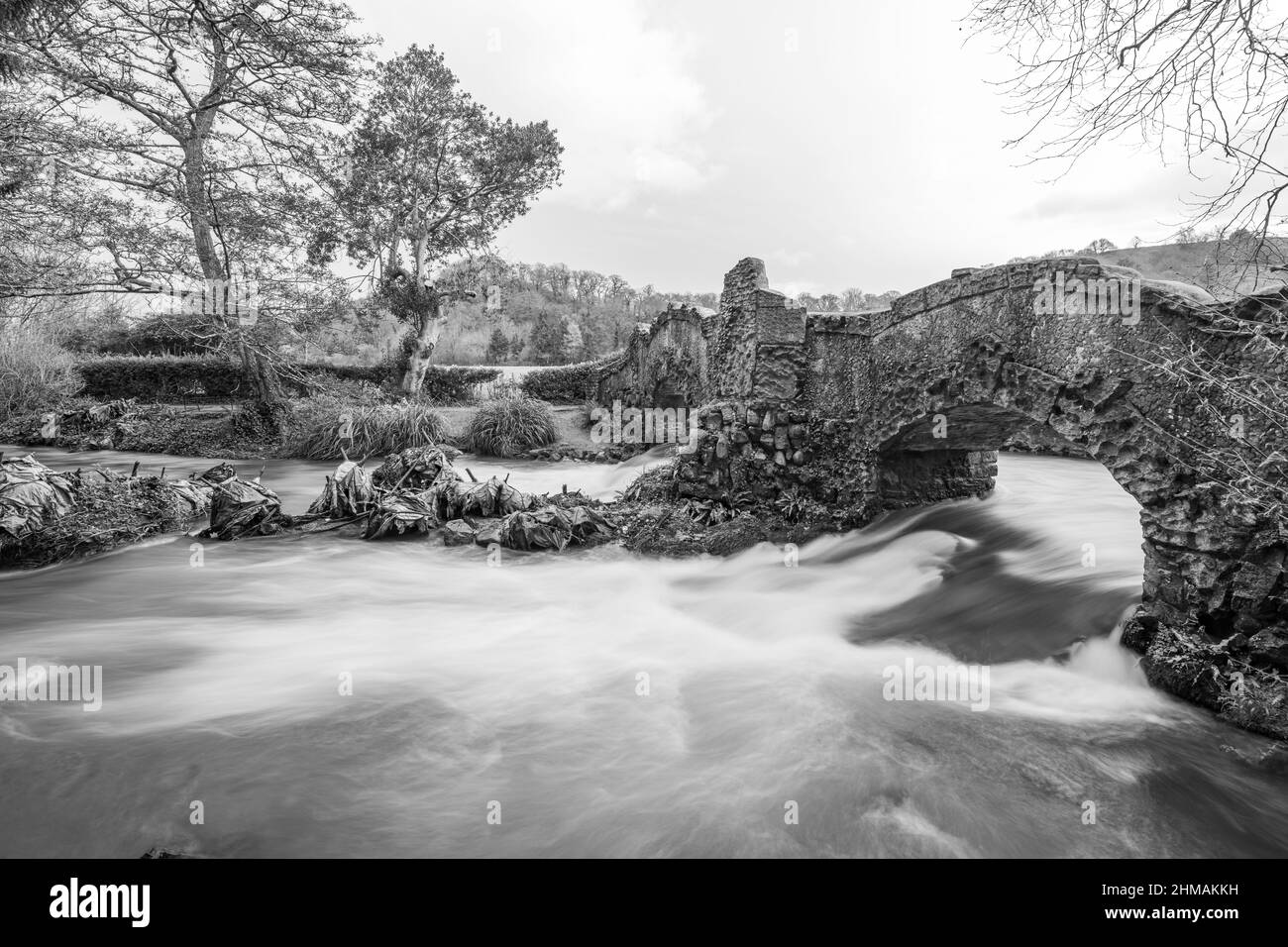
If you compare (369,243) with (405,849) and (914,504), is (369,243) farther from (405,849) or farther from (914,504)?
(405,849)

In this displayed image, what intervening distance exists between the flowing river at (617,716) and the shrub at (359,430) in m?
9.11

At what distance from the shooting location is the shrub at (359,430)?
51.7 feet

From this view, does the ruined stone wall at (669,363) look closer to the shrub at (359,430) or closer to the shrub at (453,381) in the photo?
the shrub at (359,430)

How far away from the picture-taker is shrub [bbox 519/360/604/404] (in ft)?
76.7

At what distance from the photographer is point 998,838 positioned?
9.48 ft

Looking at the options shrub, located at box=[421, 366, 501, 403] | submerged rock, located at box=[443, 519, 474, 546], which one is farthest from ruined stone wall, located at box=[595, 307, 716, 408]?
shrub, located at box=[421, 366, 501, 403]

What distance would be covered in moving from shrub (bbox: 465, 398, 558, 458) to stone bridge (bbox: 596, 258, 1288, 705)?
8.36 metres

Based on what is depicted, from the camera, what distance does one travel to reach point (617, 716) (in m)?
4.04

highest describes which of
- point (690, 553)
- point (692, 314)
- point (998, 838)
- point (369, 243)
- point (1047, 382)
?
point (369, 243)

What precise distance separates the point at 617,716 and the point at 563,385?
20.3 m

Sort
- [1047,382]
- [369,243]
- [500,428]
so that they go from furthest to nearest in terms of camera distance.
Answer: [369,243]
[500,428]
[1047,382]

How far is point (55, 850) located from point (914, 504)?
7.69 metres

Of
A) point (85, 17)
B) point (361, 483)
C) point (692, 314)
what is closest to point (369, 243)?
point (85, 17)

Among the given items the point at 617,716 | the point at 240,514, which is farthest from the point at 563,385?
the point at 617,716
